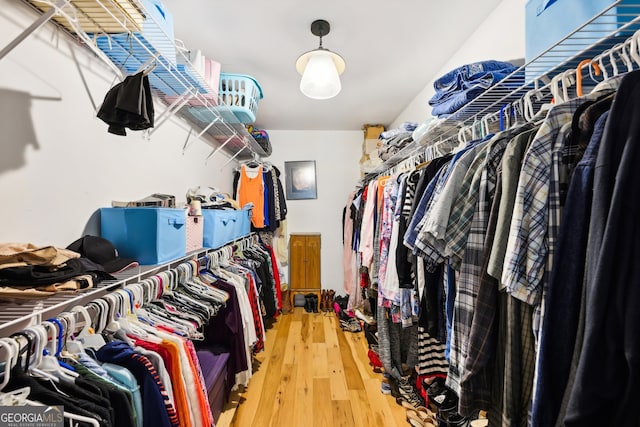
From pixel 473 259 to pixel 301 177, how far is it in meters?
3.34

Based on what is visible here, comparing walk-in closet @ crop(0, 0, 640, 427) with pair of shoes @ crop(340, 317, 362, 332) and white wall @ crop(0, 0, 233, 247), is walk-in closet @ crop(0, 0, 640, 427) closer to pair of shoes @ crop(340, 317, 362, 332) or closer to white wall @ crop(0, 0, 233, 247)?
white wall @ crop(0, 0, 233, 247)

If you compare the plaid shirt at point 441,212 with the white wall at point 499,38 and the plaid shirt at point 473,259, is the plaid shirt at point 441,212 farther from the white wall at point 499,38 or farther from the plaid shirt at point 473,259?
the white wall at point 499,38

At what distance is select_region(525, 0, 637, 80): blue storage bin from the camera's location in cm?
79

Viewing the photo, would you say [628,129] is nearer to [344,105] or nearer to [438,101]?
[438,101]

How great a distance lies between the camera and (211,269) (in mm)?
1844

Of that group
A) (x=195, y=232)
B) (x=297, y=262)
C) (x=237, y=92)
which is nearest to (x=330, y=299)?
(x=297, y=262)

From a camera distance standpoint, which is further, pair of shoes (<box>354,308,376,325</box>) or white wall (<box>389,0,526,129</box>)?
pair of shoes (<box>354,308,376,325</box>)

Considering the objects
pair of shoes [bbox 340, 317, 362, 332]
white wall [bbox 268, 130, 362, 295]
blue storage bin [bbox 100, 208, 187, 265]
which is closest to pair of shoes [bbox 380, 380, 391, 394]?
pair of shoes [bbox 340, 317, 362, 332]

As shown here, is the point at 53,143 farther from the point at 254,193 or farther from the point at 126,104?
the point at 254,193

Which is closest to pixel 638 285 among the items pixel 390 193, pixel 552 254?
pixel 552 254

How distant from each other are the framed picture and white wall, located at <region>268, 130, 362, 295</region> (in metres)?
0.07

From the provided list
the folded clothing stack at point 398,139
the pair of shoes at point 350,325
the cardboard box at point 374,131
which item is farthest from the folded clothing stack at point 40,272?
the cardboard box at point 374,131

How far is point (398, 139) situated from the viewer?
2.28 m

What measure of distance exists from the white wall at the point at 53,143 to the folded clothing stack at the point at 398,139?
177 centimetres
